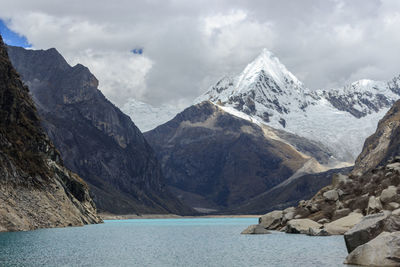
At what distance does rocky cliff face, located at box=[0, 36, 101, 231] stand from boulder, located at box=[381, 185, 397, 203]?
213ft

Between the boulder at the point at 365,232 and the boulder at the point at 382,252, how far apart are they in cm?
436

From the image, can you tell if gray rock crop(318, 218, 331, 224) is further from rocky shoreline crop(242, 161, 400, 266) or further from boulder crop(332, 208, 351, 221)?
boulder crop(332, 208, 351, 221)

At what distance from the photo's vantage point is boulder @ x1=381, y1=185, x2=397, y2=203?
Answer: 88931 millimetres

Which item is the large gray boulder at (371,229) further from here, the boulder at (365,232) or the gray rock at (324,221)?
the gray rock at (324,221)

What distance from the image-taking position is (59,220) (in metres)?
126

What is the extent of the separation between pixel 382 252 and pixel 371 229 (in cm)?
677

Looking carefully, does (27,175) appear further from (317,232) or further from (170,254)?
(317,232)

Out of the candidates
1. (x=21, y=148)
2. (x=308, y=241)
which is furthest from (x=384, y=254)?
(x=21, y=148)

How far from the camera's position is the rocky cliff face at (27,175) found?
107144 mm

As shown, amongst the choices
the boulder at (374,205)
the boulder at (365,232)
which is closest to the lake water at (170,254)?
the boulder at (365,232)

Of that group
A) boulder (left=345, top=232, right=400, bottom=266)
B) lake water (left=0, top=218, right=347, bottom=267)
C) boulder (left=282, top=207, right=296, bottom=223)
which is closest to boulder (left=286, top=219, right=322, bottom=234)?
boulder (left=282, top=207, right=296, bottom=223)

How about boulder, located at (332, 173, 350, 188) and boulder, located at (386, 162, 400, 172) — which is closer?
boulder, located at (386, 162, 400, 172)

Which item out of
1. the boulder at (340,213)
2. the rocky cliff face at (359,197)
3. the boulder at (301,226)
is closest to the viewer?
the rocky cliff face at (359,197)

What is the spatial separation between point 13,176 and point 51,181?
2307 cm
